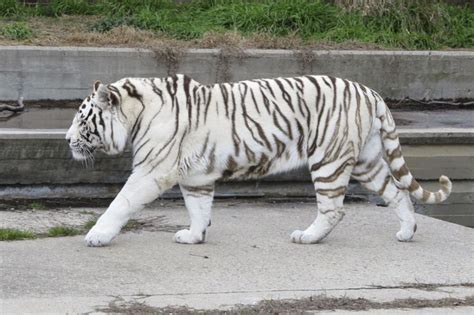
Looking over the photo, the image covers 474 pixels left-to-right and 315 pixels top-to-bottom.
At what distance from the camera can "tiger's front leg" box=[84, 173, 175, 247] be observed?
25.0 ft

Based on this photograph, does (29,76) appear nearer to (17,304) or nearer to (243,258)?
(243,258)

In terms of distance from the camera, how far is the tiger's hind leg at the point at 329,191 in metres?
8.00

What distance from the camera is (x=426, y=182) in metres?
10.4

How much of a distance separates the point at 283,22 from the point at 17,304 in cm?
959

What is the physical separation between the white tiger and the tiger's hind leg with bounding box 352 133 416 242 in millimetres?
110

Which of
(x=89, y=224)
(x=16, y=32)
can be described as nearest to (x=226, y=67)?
(x=16, y=32)

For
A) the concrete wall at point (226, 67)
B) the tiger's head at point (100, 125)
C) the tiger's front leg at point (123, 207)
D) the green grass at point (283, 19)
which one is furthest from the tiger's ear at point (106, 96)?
the green grass at point (283, 19)

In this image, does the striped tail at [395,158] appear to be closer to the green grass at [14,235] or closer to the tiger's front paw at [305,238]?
the tiger's front paw at [305,238]

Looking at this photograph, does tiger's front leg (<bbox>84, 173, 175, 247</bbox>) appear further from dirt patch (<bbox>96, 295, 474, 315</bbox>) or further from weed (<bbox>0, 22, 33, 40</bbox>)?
weed (<bbox>0, 22, 33, 40</bbox>)

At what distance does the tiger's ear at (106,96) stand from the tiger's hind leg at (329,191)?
157 cm

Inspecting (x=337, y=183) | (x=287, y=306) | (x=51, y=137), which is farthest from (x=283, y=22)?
(x=287, y=306)

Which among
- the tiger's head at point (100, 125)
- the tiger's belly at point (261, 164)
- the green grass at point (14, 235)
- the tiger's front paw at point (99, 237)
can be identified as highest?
the tiger's head at point (100, 125)

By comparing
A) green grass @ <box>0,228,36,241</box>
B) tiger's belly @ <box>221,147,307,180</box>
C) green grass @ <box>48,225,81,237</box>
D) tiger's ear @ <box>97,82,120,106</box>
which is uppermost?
tiger's ear @ <box>97,82,120,106</box>

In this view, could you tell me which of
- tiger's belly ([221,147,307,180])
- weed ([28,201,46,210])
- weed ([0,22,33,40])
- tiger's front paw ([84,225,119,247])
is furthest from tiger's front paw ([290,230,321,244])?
weed ([0,22,33,40])
